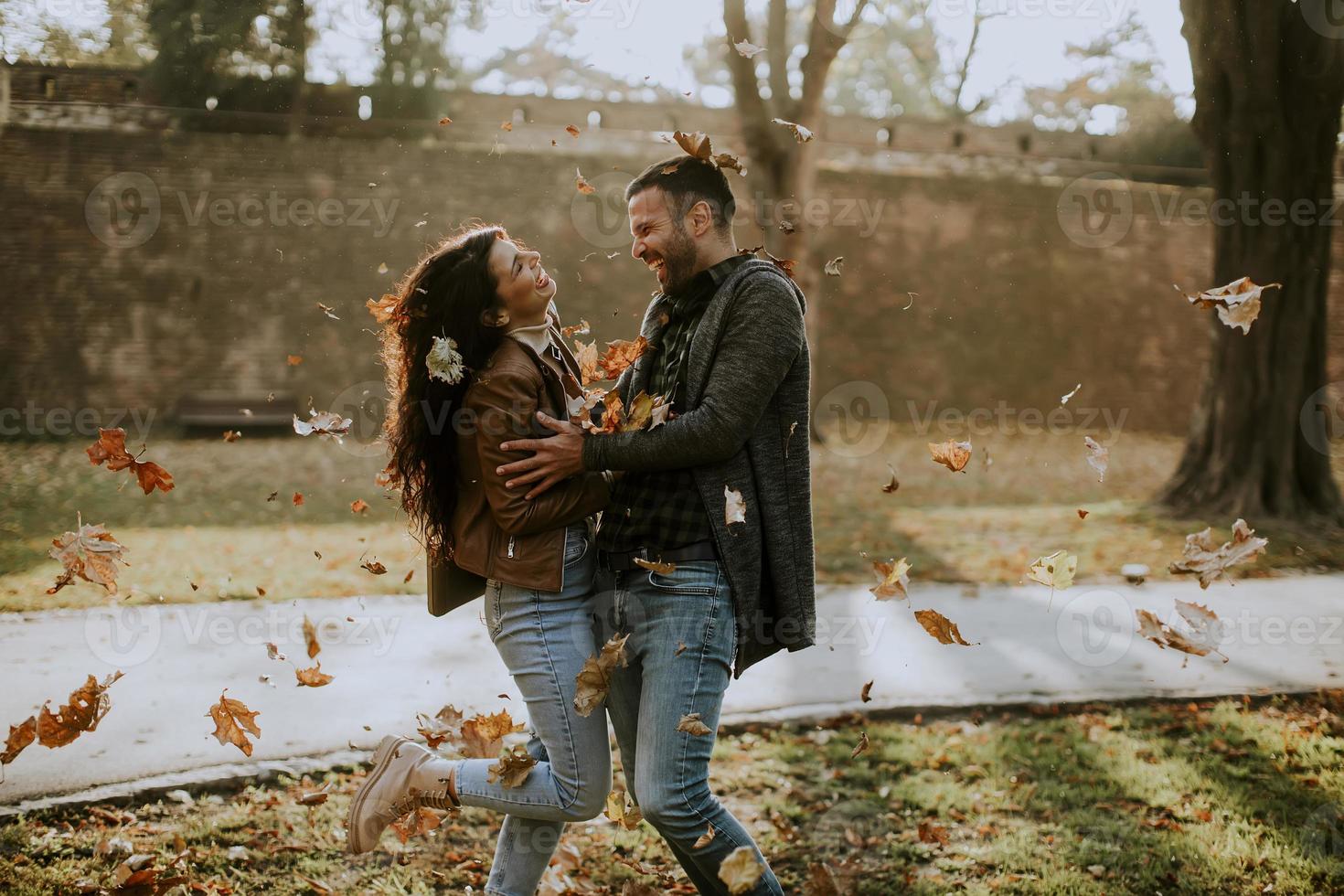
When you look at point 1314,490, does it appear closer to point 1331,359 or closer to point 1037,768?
point 1037,768

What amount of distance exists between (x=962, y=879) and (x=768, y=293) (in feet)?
6.99

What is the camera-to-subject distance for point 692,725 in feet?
8.34

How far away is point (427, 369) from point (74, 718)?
75.0 inches

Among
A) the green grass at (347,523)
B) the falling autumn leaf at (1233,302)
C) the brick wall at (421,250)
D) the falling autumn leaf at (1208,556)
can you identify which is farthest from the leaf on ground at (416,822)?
the brick wall at (421,250)

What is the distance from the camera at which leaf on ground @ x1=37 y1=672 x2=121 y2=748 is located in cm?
344

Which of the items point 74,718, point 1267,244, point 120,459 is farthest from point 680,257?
point 1267,244

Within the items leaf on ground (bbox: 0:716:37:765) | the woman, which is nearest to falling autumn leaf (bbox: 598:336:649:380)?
the woman

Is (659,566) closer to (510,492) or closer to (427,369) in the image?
(510,492)

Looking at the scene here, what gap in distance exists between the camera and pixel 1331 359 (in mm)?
17266

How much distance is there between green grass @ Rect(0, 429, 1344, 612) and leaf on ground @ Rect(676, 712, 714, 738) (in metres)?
4.45

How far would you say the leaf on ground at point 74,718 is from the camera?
11.3ft

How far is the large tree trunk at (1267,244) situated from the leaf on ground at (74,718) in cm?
855

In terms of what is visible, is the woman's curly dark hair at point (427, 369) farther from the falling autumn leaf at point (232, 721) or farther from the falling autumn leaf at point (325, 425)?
the falling autumn leaf at point (232, 721)

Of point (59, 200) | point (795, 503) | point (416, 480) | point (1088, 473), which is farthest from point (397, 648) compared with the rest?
point (59, 200)
